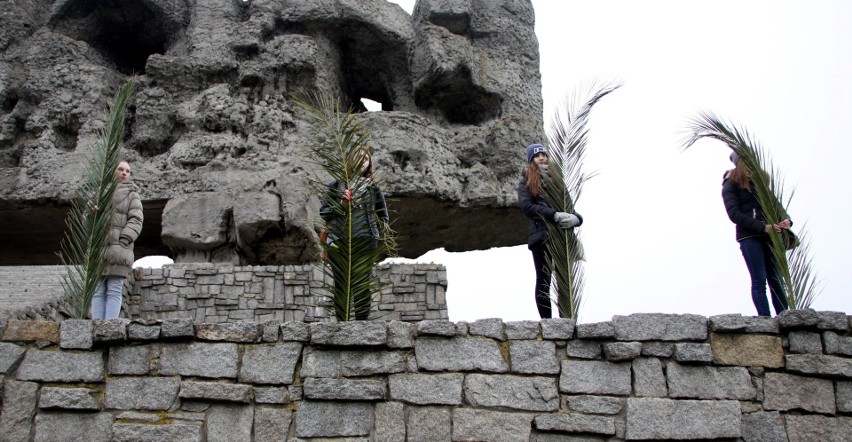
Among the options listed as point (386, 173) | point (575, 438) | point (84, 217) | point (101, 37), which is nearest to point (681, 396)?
point (575, 438)

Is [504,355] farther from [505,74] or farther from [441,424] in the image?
[505,74]

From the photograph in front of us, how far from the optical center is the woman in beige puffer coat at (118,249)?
5.65 m

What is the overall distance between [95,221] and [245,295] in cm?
306

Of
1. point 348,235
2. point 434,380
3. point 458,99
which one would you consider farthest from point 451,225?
point 434,380

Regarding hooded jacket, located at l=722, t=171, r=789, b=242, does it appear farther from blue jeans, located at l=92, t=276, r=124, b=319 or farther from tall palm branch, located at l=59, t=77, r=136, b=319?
blue jeans, located at l=92, t=276, r=124, b=319

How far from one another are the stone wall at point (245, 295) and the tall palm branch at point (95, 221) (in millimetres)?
2623

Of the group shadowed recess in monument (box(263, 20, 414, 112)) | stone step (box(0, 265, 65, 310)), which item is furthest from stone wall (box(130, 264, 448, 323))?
shadowed recess in monument (box(263, 20, 414, 112))

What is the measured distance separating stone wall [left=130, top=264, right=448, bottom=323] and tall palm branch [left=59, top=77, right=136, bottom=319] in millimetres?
2623

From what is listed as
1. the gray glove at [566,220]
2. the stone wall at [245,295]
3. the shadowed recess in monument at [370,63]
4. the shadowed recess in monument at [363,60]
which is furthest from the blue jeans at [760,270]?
the shadowed recess in monument at [370,63]

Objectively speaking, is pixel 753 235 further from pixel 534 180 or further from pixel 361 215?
pixel 361 215

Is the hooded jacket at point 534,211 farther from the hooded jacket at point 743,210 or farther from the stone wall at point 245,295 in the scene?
the stone wall at point 245,295

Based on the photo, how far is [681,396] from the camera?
14.7ft

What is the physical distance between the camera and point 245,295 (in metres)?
8.08

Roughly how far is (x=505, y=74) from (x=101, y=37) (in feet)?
19.9
